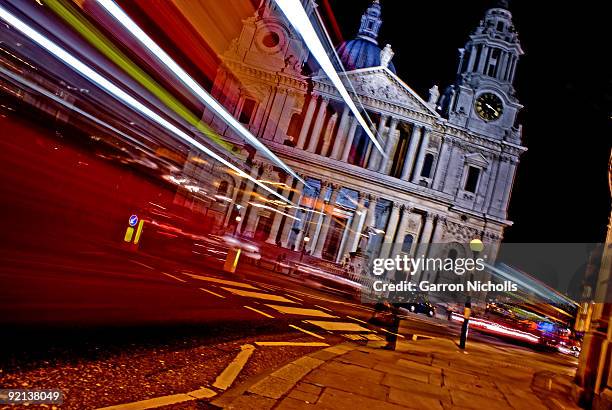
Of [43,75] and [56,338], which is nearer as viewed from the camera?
[56,338]

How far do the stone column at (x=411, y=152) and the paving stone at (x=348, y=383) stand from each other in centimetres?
3741

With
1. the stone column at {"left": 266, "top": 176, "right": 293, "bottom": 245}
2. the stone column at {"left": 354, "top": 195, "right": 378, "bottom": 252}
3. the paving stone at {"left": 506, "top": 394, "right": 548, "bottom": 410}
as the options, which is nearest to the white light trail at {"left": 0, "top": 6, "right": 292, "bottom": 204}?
the paving stone at {"left": 506, "top": 394, "right": 548, "bottom": 410}

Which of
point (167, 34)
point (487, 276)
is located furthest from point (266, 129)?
point (167, 34)

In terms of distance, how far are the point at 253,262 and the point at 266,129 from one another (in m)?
22.8

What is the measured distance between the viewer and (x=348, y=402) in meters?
3.77

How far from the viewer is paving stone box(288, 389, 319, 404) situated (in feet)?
11.7

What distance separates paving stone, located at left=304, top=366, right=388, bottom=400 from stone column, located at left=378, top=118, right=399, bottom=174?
37.4 metres

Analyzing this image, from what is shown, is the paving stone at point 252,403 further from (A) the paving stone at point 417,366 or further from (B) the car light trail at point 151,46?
(B) the car light trail at point 151,46

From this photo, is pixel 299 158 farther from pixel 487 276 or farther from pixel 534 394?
pixel 534 394

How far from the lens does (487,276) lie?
4044cm

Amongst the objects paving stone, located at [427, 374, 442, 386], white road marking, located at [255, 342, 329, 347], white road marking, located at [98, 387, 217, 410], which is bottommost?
white road marking, located at [98, 387, 217, 410]

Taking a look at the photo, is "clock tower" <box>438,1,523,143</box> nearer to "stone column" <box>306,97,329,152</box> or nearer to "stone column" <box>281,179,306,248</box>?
"stone column" <box>306,97,329,152</box>

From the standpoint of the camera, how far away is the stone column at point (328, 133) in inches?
1646

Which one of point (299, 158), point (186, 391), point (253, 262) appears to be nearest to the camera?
point (186, 391)
